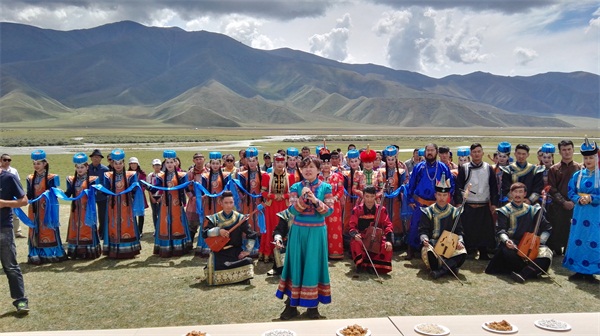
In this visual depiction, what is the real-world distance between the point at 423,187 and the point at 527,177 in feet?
6.78

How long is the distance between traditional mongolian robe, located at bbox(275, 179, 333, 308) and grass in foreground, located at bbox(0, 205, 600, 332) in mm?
478

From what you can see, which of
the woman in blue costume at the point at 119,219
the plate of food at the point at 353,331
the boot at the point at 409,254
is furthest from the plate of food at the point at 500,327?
the woman in blue costume at the point at 119,219

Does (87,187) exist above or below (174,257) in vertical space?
above

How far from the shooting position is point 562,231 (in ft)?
30.3

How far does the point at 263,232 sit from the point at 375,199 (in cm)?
228

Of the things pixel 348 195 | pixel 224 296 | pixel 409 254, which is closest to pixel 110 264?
pixel 224 296

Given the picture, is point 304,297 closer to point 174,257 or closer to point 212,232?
point 212,232

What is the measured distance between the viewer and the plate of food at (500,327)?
4914 millimetres

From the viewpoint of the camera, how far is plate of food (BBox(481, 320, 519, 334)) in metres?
4.91

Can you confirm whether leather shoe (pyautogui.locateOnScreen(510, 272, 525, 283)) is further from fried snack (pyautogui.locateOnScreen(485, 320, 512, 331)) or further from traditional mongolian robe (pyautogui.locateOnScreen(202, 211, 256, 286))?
traditional mongolian robe (pyautogui.locateOnScreen(202, 211, 256, 286))

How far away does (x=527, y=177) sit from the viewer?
A: 30.0 ft

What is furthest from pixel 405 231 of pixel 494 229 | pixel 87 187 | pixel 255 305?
pixel 87 187

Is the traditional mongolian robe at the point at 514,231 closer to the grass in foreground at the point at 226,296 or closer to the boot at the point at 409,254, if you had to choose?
the grass in foreground at the point at 226,296

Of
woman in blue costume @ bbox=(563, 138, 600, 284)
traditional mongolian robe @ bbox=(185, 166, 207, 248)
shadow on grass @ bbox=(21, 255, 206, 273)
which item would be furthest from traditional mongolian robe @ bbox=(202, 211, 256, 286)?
woman in blue costume @ bbox=(563, 138, 600, 284)
